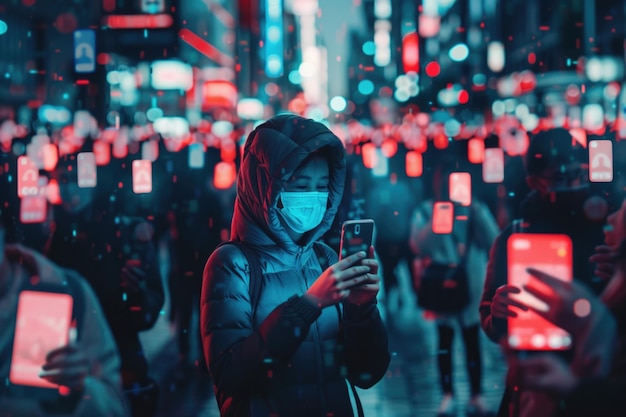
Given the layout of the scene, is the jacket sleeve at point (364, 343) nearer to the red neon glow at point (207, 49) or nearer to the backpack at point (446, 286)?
the backpack at point (446, 286)

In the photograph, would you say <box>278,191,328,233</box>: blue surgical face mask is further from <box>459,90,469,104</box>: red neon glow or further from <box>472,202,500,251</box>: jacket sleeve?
<box>459,90,469,104</box>: red neon glow

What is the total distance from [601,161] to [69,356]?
12.2 feet

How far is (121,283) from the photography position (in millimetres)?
4156

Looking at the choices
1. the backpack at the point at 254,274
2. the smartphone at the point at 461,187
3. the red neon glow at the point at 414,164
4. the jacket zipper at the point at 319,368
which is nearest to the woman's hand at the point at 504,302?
the backpack at the point at 254,274

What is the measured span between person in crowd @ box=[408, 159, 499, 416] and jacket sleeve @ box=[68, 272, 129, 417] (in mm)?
3554

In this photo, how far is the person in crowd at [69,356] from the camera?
307cm

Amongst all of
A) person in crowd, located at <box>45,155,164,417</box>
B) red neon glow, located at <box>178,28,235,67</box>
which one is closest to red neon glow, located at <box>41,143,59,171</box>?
person in crowd, located at <box>45,155,164,417</box>

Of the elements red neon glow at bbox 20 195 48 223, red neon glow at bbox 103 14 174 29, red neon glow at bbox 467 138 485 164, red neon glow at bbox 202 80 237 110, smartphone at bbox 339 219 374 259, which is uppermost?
red neon glow at bbox 202 80 237 110

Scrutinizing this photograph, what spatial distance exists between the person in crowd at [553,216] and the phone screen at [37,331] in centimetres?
190

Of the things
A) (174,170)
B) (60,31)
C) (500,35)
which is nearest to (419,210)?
(174,170)

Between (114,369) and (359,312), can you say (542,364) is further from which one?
(114,369)

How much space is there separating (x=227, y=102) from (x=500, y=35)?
2696 centimetres

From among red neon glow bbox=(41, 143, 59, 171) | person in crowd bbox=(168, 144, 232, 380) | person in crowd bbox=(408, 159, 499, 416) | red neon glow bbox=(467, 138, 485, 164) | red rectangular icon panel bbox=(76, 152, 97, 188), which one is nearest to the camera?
red rectangular icon panel bbox=(76, 152, 97, 188)

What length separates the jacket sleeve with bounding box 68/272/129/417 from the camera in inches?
120
